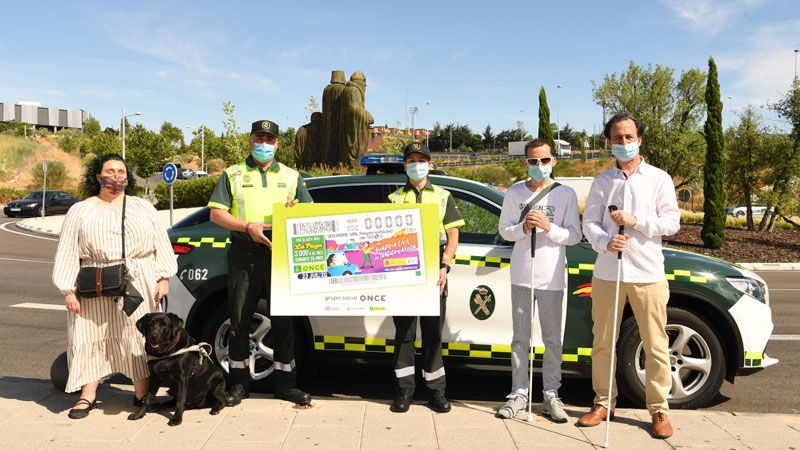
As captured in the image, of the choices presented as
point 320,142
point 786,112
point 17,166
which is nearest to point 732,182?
point 786,112

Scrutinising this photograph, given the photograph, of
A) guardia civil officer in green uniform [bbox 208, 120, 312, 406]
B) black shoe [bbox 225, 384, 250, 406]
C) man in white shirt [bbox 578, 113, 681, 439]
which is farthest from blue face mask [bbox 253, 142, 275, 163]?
man in white shirt [bbox 578, 113, 681, 439]

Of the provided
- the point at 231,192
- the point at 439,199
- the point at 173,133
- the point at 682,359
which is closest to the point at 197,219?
the point at 231,192

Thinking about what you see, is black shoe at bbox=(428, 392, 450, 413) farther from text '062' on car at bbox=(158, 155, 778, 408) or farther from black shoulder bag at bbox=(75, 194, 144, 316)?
black shoulder bag at bbox=(75, 194, 144, 316)

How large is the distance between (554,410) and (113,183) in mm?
3329

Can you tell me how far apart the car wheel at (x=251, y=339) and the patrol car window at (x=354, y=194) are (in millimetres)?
1081

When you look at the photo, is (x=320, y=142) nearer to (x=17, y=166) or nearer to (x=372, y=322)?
(x=372, y=322)

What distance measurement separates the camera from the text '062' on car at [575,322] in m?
4.30

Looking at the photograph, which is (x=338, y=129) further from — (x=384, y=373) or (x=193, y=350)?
(x=193, y=350)

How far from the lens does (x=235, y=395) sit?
4375 millimetres

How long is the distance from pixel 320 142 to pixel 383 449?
2213 cm

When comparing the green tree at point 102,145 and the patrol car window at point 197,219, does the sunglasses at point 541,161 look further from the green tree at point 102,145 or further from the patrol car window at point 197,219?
the green tree at point 102,145

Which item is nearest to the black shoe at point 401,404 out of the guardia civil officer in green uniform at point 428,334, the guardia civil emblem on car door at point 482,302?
Answer: the guardia civil officer in green uniform at point 428,334

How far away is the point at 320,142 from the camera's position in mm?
24969

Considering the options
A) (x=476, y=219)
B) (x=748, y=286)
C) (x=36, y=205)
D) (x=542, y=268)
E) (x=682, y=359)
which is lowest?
(x=682, y=359)
